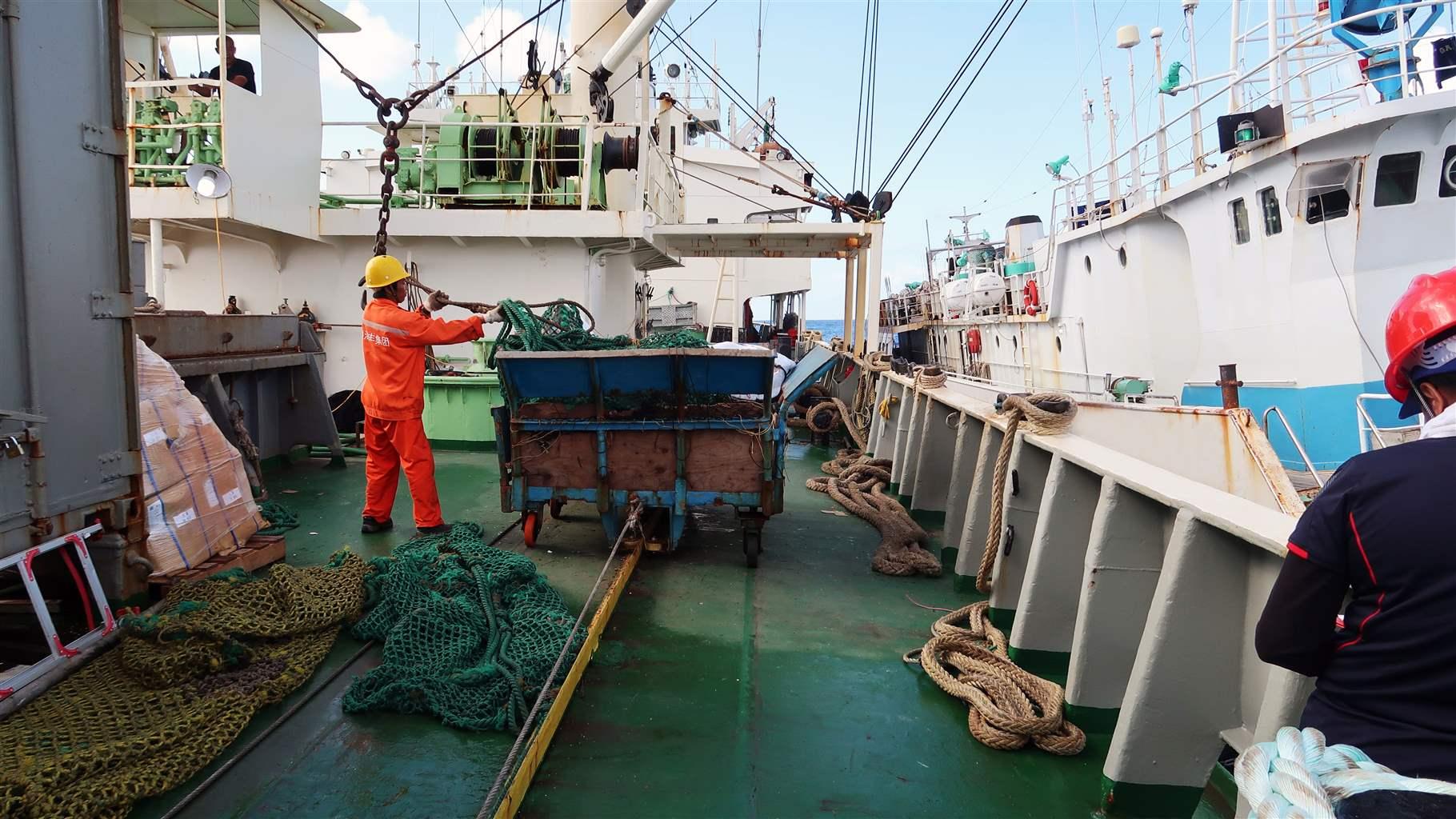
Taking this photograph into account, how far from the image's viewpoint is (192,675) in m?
3.00

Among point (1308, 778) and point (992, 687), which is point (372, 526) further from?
point (1308, 778)

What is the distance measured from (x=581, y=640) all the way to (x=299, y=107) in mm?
7561

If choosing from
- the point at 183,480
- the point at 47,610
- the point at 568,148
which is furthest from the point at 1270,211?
the point at 47,610

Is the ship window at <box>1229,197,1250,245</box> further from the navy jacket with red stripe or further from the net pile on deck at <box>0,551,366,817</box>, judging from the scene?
the net pile on deck at <box>0,551,366,817</box>

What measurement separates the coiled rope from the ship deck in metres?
1.41

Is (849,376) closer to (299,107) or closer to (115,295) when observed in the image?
(299,107)

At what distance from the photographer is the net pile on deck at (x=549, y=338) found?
4.65m

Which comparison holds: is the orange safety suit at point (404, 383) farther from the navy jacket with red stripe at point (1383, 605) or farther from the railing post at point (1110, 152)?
the railing post at point (1110, 152)

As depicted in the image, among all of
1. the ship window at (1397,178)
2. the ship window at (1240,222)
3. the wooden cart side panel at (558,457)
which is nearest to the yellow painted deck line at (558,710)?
the wooden cart side panel at (558,457)

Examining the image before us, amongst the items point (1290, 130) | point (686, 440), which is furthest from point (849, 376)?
point (686, 440)

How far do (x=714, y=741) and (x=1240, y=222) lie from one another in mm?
10425

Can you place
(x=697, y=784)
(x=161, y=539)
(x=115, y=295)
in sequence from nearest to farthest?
(x=697, y=784) < (x=115, y=295) < (x=161, y=539)

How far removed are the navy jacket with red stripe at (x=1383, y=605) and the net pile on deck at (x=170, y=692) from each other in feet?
10.1

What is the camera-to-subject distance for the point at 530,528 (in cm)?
516
